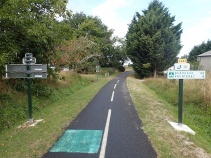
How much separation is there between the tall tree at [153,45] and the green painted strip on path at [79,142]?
80.7ft

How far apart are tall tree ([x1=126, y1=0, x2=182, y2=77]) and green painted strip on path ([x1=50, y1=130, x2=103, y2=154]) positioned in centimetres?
2460

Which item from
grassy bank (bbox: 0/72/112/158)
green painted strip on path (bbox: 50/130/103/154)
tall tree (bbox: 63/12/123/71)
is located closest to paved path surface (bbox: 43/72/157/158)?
green painted strip on path (bbox: 50/130/103/154)

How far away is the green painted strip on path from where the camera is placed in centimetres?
487

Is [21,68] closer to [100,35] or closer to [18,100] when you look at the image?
[18,100]

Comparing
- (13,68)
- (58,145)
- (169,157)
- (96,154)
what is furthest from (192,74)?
(13,68)

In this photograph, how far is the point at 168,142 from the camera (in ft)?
17.3

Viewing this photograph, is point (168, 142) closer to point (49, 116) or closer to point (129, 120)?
point (129, 120)

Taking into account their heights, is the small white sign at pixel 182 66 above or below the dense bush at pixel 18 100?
above

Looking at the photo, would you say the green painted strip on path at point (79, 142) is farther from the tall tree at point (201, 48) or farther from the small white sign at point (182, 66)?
the tall tree at point (201, 48)

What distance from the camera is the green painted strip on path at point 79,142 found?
16.0 feet

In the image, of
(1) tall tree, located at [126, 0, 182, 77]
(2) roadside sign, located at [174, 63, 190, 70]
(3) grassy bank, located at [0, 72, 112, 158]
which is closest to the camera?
(3) grassy bank, located at [0, 72, 112, 158]

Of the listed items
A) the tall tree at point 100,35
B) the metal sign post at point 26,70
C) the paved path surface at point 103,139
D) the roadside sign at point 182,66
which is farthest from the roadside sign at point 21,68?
the tall tree at point 100,35

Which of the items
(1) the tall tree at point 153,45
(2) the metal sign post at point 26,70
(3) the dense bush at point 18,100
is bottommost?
(3) the dense bush at point 18,100

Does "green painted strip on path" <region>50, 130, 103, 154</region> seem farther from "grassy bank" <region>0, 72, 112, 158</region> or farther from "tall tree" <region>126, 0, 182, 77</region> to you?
"tall tree" <region>126, 0, 182, 77</region>
